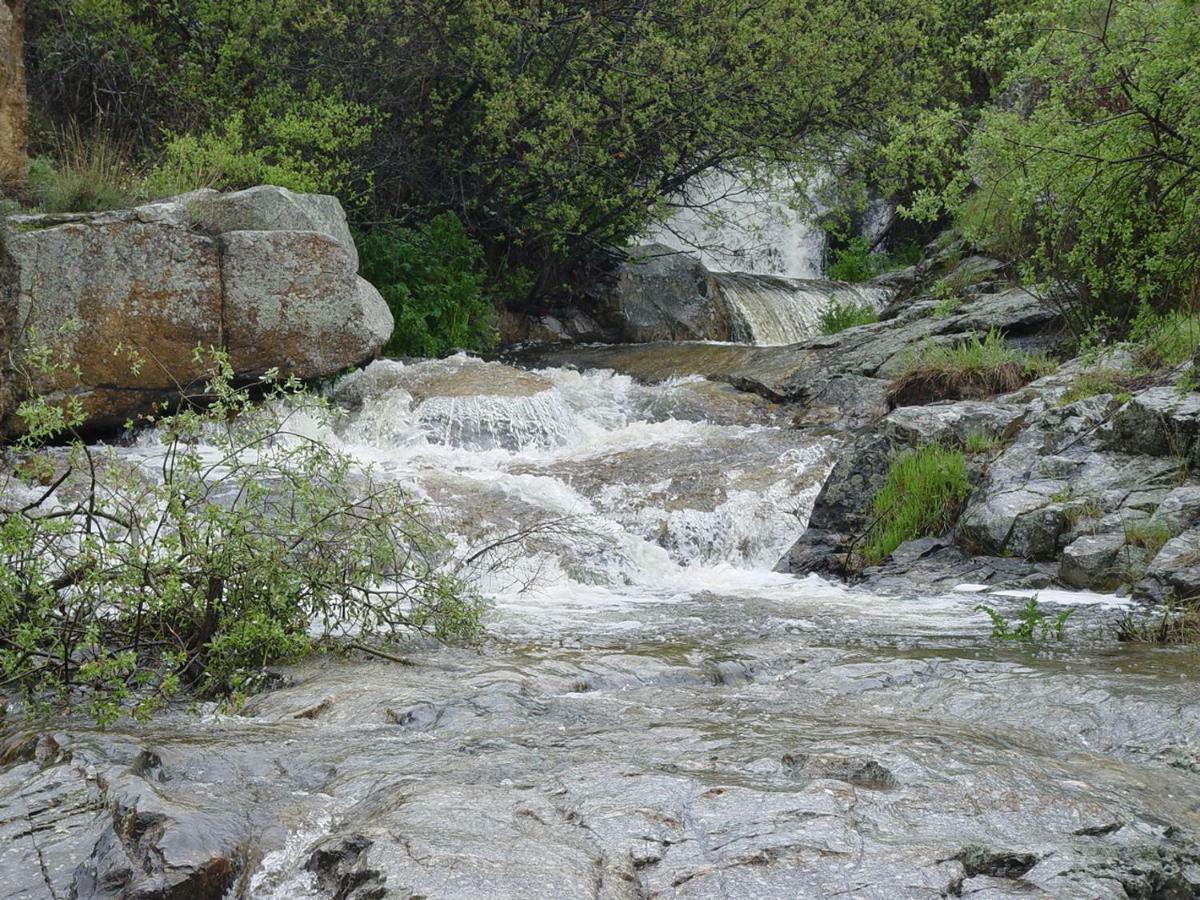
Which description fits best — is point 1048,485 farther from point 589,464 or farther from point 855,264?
point 855,264

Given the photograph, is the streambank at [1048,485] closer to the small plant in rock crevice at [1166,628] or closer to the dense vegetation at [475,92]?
the small plant in rock crevice at [1166,628]

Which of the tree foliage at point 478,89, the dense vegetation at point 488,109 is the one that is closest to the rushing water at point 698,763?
the dense vegetation at point 488,109

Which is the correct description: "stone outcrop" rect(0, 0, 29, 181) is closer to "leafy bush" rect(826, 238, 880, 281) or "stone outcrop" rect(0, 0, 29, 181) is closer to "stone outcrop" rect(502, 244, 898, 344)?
"stone outcrop" rect(502, 244, 898, 344)

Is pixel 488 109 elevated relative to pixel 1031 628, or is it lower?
elevated

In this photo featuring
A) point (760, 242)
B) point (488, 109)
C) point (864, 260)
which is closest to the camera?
point (488, 109)

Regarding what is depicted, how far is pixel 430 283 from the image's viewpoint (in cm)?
1647

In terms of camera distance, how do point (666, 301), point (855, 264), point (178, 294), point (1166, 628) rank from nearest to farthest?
point (1166, 628), point (178, 294), point (666, 301), point (855, 264)

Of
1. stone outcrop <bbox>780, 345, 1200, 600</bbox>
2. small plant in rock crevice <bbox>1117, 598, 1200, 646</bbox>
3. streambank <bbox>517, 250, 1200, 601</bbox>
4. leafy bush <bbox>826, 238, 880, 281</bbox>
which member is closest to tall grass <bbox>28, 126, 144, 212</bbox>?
streambank <bbox>517, 250, 1200, 601</bbox>

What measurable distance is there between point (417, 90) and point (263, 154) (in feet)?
9.56

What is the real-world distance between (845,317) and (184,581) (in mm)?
13672

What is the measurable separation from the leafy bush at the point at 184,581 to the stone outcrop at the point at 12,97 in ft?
24.9

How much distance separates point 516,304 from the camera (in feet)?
62.4

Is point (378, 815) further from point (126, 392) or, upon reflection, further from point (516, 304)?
point (516, 304)

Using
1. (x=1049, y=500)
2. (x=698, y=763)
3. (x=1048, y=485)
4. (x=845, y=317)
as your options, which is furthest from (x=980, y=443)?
(x=845, y=317)
